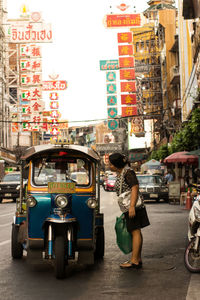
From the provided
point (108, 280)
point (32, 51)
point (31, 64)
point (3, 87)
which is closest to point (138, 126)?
point (3, 87)

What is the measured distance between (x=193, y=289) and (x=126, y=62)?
43525mm

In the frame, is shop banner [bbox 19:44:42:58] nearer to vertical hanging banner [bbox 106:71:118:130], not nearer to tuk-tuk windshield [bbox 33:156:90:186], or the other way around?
vertical hanging banner [bbox 106:71:118:130]

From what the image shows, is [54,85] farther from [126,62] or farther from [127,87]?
[126,62]

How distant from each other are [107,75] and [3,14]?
23.5m

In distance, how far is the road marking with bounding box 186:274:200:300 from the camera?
636 centimetres

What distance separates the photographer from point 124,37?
4866 centimetres

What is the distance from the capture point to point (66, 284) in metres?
7.17

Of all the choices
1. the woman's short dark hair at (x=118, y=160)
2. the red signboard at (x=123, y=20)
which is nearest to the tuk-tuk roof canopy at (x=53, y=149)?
the woman's short dark hair at (x=118, y=160)

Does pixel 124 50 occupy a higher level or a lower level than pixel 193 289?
higher

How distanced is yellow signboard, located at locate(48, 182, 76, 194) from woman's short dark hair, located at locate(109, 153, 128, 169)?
73 cm

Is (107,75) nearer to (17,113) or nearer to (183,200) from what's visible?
(17,113)

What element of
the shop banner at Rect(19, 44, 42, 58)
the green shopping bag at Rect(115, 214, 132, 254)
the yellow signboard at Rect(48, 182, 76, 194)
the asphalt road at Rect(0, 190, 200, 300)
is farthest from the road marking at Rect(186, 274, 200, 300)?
the shop banner at Rect(19, 44, 42, 58)

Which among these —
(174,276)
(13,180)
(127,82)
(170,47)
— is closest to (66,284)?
(174,276)

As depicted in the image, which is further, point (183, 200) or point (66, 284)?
point (183, 200)
